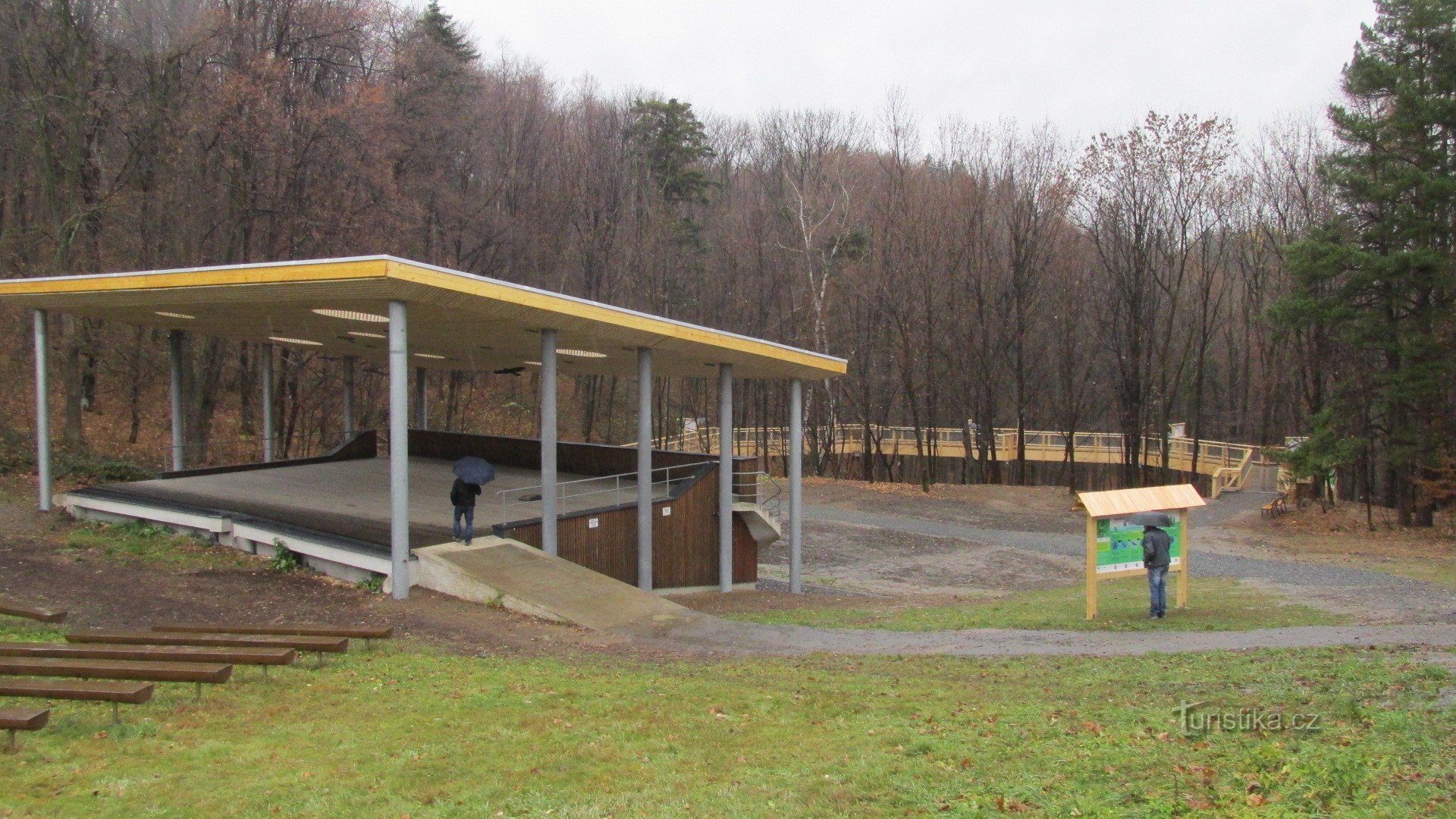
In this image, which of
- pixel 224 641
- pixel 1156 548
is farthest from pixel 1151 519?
pixel 224 641

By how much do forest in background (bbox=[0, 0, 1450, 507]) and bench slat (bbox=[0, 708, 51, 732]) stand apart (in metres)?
20.0

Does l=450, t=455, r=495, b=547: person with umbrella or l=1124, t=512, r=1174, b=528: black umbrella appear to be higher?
l=450, t=455, r=495, b=547: person with umbrella

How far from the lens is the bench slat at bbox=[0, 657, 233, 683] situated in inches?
280

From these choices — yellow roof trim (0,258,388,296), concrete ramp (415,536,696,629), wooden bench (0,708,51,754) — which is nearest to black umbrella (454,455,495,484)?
concrete ramp (415,536,696,629)

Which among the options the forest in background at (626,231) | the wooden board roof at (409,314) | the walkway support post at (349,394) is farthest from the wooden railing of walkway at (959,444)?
the wooden board roof at (409,314)

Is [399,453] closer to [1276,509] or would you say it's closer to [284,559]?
[284,559]

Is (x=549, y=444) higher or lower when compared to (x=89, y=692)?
higher

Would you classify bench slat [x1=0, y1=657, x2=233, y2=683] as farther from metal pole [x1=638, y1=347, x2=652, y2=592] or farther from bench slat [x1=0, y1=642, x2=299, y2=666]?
metal pole [x1=638, y1=347, x2=652, y2=592]

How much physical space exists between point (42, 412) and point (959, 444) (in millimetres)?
38794

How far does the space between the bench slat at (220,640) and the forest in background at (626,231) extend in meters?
17.1

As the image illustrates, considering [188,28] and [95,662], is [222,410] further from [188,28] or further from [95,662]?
[95,662]

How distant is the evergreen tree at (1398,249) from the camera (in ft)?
79.9

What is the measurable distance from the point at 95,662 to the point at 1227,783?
26.8 ft

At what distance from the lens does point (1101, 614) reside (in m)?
14.0
